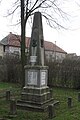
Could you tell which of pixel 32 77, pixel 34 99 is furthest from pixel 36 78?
pixel 34 99

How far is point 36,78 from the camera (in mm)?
10617

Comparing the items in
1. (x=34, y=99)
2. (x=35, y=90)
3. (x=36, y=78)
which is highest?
(x=36, y=78)

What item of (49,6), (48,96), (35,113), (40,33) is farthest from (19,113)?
(49,6)

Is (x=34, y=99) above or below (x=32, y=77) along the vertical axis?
below

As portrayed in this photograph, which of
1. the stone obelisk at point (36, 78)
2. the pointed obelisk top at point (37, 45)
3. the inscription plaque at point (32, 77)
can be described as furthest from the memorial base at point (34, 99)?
the pointed obelisk top at point (37, 45)

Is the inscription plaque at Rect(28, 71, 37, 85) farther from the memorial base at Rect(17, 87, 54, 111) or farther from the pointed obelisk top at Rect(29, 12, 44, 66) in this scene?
the pointed obelisk top at Rect(29, 12, 44, 66)

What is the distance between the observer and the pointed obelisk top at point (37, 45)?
10.8 meters

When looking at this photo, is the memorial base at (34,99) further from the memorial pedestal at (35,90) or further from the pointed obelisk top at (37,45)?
the pointed obelisk top at (37,45)

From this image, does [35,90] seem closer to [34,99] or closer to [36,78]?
[34,99]

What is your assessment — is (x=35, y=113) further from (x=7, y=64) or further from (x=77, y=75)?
(x=7, y=64)

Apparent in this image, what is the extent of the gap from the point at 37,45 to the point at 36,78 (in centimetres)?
159

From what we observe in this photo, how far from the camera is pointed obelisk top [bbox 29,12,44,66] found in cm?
1083

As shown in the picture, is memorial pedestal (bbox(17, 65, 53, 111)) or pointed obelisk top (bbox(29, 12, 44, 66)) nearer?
memorial pedestal (bbox(17, 65, 53, 111))

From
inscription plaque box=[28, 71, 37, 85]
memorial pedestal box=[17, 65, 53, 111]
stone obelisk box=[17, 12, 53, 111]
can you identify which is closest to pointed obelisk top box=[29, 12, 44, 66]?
stone obelisk box=[17, 12, 53, 111]
